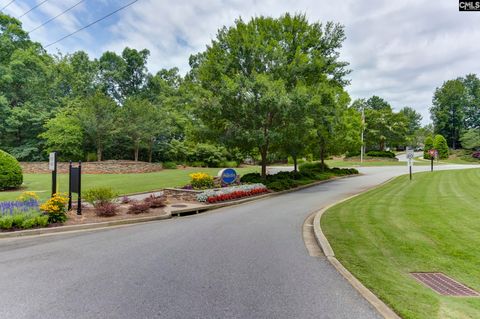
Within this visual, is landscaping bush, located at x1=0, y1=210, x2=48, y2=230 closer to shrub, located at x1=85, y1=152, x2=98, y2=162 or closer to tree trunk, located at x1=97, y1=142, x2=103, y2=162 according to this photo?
tree trunk, located at x1=97, y1=142, x2=103, y2=162

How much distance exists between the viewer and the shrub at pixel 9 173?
45.5ft

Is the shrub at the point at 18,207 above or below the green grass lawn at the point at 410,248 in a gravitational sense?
above

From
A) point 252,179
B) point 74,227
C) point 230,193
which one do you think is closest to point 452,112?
point 252,179

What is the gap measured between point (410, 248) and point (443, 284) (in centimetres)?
146

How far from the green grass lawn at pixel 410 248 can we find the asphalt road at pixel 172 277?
535 millimetres

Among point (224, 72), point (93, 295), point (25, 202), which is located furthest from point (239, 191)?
point (93, 295)

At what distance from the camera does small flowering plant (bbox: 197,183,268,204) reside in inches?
445

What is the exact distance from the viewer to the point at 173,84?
149 ft

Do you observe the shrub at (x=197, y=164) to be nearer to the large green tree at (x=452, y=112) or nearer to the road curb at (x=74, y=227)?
the road curb at (x=74, y=227)

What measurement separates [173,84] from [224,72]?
109ft

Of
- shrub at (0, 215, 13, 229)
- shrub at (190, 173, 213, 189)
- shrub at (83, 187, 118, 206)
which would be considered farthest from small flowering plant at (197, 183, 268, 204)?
shrub at (0, 215, 13, 229)

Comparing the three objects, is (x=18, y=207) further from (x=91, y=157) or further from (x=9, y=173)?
(x=91, y=157)

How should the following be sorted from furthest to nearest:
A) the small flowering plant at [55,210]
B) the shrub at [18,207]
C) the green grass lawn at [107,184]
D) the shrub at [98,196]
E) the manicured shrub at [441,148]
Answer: the manicured shrub at [441,148] → the green grass lawn at [107,184] → the shrub at [98,196] → the small flowering plant at [55,210] → the shrub at [18,207]

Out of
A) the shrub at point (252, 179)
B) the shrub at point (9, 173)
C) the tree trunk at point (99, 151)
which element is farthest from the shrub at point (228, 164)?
the shrub at point (9, 173)
